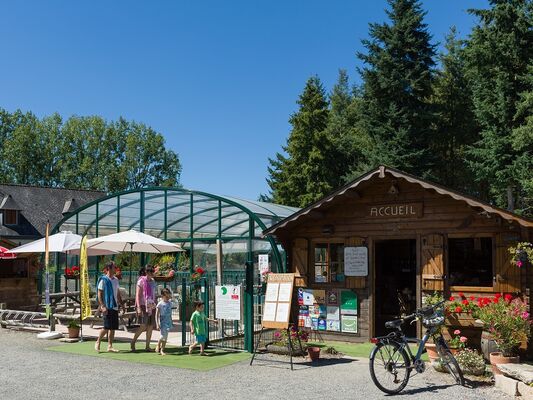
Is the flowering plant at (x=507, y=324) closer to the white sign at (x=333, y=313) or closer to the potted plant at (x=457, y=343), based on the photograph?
the potted plant at (x=457, y=343)

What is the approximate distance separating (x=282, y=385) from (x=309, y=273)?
452cm

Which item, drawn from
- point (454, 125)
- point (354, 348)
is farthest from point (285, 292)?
point (454, 125)

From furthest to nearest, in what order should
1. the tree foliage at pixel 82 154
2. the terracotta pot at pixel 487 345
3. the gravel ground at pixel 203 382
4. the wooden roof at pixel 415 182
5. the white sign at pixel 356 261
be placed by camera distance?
the tree foliage at pixel 82 154 → the white sign at pixel 356 261 → the wooden roof at pixel 415 182 → the terracotta pot at pixel 487 345 → the gravel ground at pixel 203 382

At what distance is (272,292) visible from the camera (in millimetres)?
10852

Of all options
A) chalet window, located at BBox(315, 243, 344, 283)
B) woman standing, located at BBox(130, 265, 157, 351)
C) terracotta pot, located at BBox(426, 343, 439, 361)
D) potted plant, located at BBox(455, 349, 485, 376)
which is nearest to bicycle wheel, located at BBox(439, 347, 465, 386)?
potted plant, located at BBox(455, 349, 485, 376)

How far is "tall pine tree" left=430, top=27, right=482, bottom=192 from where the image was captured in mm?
33281

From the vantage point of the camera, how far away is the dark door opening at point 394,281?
1384cm

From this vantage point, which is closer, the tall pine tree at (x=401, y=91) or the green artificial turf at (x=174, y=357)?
the green artificial turf at (x=174, y=357)

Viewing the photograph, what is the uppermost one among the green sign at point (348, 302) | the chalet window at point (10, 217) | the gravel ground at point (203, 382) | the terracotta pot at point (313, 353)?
the chalet window at point (10, 217)

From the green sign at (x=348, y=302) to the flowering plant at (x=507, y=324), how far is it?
3.11 metres

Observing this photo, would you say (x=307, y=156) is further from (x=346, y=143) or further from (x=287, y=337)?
(x=287, y=337)

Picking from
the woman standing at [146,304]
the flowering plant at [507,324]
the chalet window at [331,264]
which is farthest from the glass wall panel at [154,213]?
the flowering plant at [507,324]

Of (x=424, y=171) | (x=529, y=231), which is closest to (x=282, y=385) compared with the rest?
(x=529, y=231)

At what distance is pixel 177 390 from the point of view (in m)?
8.35
